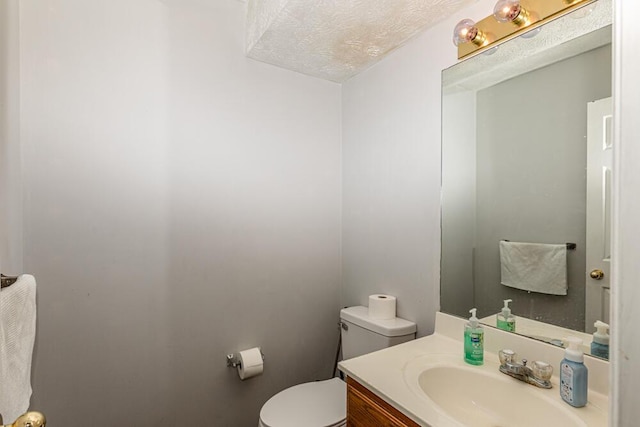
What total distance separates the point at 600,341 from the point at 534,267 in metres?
0.28

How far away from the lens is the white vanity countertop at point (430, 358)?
874 millimetres

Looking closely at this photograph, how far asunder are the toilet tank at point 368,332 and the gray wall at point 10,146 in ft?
4.45

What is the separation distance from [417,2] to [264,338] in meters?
1.71

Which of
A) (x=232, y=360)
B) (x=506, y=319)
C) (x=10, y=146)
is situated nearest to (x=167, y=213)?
(x=10, y=146)

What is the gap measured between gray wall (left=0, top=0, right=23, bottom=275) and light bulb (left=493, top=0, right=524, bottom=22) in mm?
1534

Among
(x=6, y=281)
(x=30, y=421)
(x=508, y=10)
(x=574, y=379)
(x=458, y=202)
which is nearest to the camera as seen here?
(x=30, y=421)

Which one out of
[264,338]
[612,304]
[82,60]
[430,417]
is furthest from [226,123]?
[612,304]

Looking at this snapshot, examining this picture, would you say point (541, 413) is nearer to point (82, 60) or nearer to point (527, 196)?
point (527, 196)

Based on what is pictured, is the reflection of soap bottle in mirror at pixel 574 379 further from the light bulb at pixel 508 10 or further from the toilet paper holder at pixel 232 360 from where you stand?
the toilet paper holder at pixel 232 360

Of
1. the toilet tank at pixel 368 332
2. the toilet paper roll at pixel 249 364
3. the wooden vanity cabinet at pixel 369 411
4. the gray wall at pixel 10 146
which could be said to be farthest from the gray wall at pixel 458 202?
the gray wall at pixel 10 146

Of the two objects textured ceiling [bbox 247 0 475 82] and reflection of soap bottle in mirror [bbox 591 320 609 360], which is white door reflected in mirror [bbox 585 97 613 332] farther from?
textured ceiling [bbox 247 0 475 82]

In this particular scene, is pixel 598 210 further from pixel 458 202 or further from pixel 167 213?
pixel 167 213

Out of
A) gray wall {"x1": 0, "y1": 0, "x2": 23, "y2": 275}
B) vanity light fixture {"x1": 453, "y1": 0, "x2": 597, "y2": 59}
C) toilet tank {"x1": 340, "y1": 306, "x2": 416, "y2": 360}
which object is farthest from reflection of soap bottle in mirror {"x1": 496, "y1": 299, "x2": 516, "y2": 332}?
gray wall {"x1": 0, "y1": 0, "x2": 23, "y2": 275}

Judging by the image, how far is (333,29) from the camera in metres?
1.46
